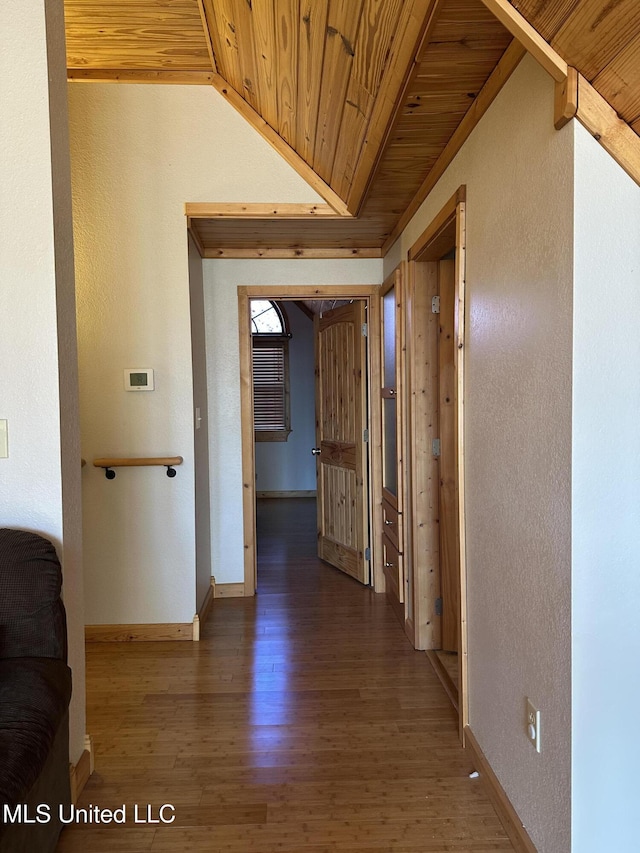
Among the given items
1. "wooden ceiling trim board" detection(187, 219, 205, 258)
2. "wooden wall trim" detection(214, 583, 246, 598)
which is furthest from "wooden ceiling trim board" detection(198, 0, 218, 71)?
"wooden wall trim" detection(214, 583, 246, 598)

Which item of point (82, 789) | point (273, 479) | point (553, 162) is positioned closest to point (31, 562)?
point (82, 789)

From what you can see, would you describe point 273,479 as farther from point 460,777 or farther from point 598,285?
point 598,285

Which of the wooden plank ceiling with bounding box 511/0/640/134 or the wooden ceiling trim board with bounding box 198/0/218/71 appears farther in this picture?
the wooden ceiling trim board with bounding box 198/0/218/71

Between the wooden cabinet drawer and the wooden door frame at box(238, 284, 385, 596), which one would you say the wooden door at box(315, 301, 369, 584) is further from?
the wooden cabinet drawer

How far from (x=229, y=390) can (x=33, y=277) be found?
2190 millimetres

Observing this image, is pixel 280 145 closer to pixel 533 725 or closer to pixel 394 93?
pixel 394 93

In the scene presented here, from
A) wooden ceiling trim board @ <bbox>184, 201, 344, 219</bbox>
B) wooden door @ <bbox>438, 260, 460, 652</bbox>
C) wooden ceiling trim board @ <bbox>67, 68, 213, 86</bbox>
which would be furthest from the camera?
wooden ceiling trim board @ <bbox>184, 201, 344, 219</bbox>

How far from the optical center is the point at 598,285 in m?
1.29

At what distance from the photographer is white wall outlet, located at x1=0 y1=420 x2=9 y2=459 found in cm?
178

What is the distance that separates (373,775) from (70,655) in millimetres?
1096

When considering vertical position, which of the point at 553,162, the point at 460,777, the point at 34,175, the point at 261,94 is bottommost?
the point at 460,777

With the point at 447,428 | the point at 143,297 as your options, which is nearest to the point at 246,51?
the point at 143,297

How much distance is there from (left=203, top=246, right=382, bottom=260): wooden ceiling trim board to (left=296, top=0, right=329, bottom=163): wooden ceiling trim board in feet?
2.90

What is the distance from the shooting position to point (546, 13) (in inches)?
47.9
